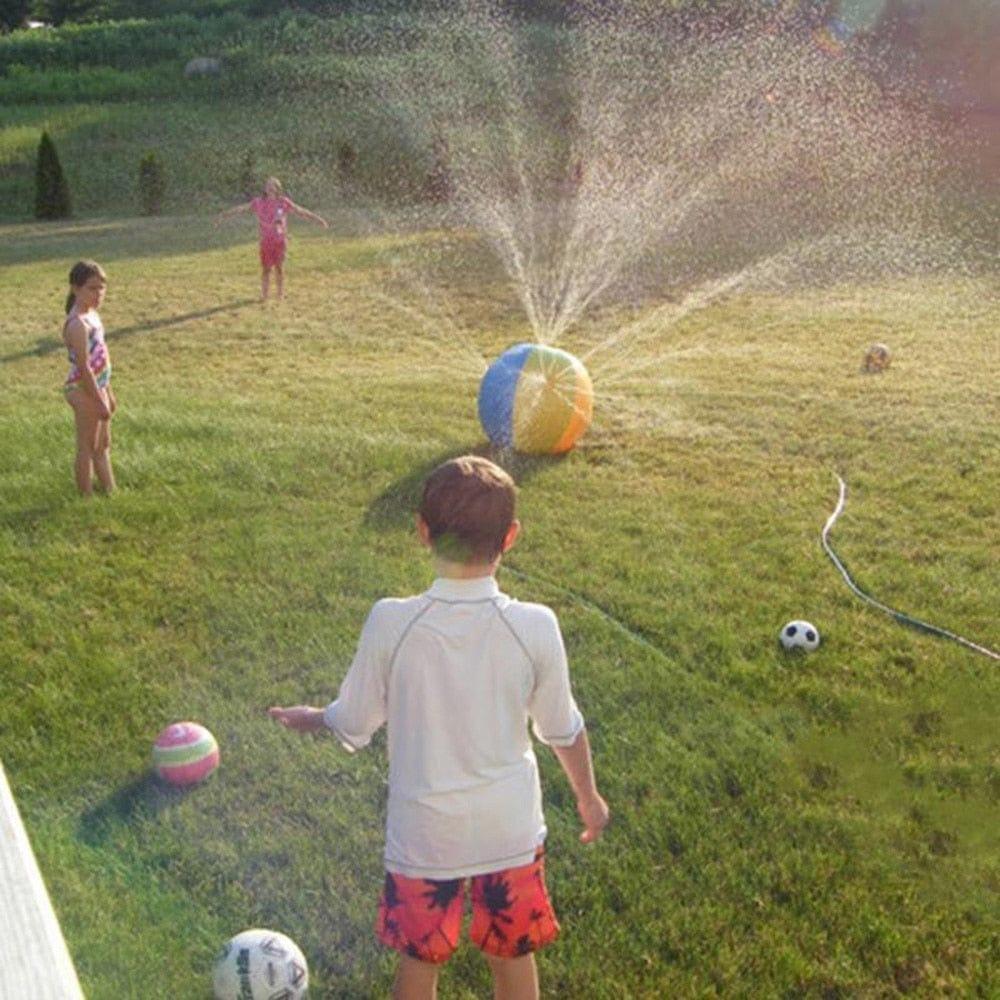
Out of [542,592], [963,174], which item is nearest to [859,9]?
[963,174]

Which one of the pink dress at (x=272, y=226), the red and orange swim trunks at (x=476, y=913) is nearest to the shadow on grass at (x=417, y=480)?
the red and orange swim trunks at (x=476, y=913)

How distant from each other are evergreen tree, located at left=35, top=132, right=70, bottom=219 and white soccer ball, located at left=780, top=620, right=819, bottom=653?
927 inches

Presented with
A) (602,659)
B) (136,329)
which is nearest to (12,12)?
(136,329)

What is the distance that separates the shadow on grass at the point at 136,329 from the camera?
13.0 m

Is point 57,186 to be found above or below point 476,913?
below

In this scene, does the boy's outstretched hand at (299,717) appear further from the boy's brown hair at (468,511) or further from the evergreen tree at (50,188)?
the evergreen tree at (50,188)

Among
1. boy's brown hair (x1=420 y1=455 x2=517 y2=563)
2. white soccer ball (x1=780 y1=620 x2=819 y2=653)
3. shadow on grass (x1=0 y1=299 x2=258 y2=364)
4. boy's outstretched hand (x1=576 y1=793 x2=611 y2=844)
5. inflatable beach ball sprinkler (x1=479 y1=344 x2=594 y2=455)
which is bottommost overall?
shadow on grass (x1=0 y1=299 x2=258 y2=364)

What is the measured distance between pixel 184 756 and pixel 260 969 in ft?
4.19

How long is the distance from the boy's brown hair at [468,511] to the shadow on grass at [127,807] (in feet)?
7.44

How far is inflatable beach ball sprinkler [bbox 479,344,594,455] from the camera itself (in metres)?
8.46

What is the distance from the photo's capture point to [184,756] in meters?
4.67

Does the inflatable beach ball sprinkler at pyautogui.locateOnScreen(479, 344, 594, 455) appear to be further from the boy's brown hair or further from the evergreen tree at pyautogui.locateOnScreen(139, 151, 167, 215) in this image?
the evergreen tree at pyautogui.locateOnScreen(139, 151, 167, 215)

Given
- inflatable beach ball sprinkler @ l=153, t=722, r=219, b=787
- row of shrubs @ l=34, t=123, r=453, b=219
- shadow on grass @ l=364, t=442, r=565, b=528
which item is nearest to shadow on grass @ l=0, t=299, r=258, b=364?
shadow on grass @ l=364, t=442, r=565, b=528

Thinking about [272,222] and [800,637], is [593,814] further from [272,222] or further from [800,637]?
[272,222]
